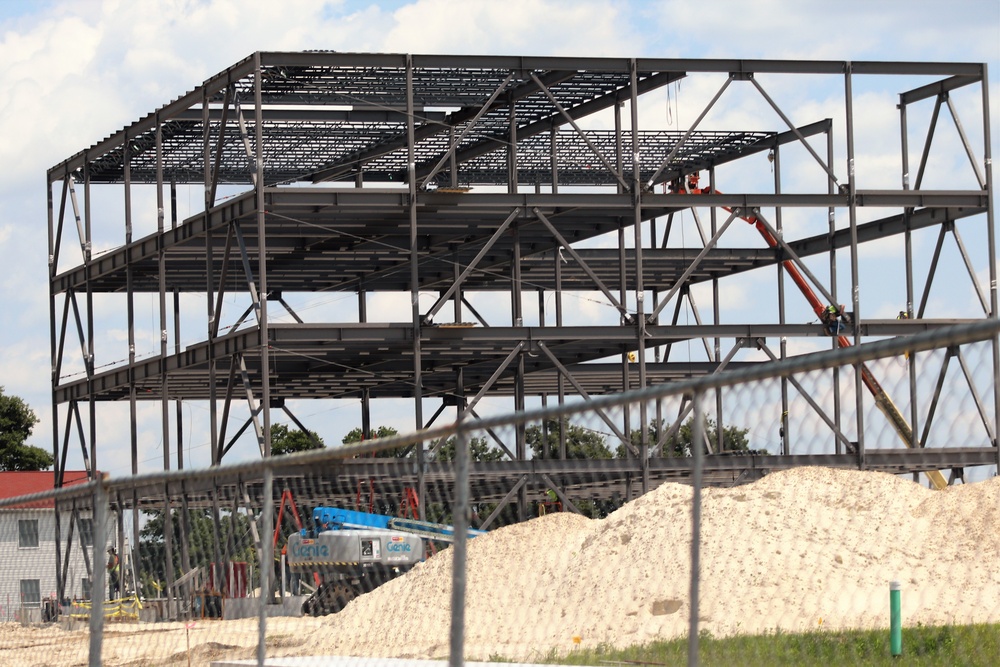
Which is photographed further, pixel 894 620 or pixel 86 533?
pixel 86 533

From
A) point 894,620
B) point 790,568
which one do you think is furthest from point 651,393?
point 894,620

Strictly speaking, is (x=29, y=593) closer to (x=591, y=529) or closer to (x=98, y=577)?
(x=98, y=577)

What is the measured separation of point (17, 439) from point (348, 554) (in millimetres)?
61969

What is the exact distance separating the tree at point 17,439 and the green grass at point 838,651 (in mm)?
69641

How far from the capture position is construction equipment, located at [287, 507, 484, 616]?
9656mm

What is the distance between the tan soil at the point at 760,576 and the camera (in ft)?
23.9

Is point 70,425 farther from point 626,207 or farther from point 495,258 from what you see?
point 626,207

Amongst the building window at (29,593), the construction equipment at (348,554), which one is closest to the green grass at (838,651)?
the construction equipment at (348,554)

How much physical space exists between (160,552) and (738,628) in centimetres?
518

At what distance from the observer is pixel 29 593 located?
16.3 m

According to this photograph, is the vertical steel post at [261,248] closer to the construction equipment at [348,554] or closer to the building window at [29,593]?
the construction equipment at [348,554]

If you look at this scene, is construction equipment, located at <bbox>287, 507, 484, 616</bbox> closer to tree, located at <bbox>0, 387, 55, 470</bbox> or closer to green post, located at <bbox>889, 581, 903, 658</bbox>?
green post, located at <bbox>889, 581, 903, 658</bbox>

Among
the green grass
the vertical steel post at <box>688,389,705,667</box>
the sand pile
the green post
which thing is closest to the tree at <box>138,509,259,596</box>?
the sand pile

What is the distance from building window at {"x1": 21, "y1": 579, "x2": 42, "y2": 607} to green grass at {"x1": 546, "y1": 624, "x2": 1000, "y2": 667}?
5489mm
